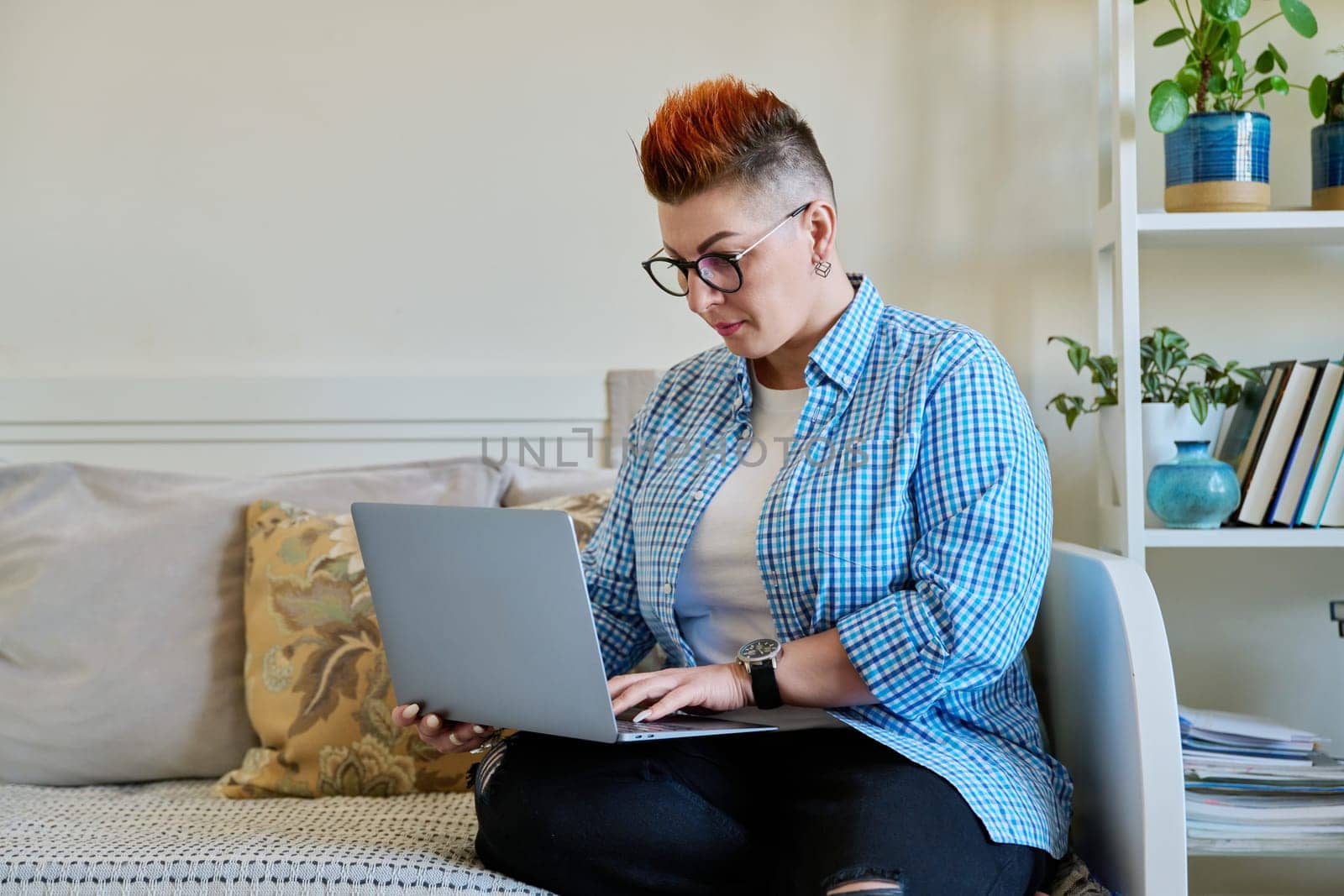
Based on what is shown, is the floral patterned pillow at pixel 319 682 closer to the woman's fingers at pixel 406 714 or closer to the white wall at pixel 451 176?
the woman's fingers at pixel 406 714

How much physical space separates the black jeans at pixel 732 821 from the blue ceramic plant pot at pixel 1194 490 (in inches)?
21.6

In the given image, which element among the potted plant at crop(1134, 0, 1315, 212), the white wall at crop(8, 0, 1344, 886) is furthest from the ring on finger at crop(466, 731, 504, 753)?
the potted plant at crop(1134, 0, 1315, 212)

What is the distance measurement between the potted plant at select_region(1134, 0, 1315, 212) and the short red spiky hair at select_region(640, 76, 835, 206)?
1.85 ft

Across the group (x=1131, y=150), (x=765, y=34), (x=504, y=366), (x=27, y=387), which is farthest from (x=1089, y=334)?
(x=27, y=387)

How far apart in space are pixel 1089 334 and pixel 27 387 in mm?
1631

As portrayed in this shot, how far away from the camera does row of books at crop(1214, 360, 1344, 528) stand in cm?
153

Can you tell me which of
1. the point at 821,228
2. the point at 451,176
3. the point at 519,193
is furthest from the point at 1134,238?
the point at 451,176

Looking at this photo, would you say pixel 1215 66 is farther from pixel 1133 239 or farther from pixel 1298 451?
pixel 1298 451

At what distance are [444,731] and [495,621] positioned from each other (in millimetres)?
212

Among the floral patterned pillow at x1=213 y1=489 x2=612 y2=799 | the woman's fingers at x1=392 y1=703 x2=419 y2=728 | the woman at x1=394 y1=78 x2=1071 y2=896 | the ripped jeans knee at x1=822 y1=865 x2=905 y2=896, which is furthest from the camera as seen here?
the floral patterned pillow at x1=213 y1=489 x2=612 y2=799

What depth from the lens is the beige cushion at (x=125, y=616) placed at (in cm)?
153

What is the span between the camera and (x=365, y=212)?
1907mm

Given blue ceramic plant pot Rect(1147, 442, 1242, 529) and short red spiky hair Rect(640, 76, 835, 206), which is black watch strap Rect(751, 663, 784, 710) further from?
blue ceramic plant pot Rect(1147, 442, 1242, 529)

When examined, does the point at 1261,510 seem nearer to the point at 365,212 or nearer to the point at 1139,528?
the point at 1139,528
